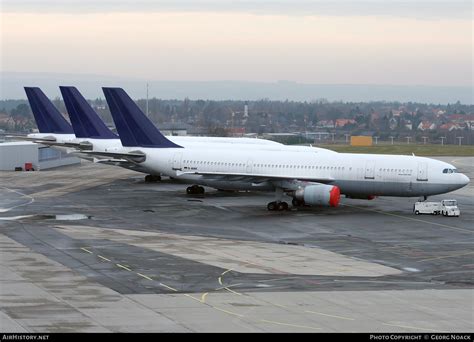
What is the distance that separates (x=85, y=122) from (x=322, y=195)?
32283 mm

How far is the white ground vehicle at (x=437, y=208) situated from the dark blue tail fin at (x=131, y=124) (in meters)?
21.4

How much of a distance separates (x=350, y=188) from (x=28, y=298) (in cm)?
3541

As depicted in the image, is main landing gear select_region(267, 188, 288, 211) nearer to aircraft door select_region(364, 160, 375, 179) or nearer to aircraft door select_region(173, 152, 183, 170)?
aircraft door select_region(364, 160, 375, 179)

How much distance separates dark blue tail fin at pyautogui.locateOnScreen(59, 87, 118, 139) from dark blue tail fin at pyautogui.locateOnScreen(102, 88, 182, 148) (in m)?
9.20

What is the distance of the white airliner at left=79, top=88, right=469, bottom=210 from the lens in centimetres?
6481

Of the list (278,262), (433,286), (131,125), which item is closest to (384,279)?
(433,286)

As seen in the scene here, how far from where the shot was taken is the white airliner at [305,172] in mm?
64812

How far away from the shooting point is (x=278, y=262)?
1764 inches

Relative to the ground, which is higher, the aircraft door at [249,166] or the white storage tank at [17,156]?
the aircraft door at [249,166]

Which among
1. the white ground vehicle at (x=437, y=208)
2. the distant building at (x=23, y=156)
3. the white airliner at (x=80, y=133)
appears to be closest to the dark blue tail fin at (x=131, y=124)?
the white airliner at (x=80, y=133)

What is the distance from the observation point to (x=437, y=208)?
64.7 metres

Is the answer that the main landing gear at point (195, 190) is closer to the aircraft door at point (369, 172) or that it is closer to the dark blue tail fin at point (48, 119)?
the aircraft door at point (369, 172)

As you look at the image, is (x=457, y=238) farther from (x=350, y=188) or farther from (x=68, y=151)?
(x=68, y=151)

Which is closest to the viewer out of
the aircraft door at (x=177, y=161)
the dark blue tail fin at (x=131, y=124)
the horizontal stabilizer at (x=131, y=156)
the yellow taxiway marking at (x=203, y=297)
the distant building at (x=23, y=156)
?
the yellow taxiway marking at (x=203, y=297)
